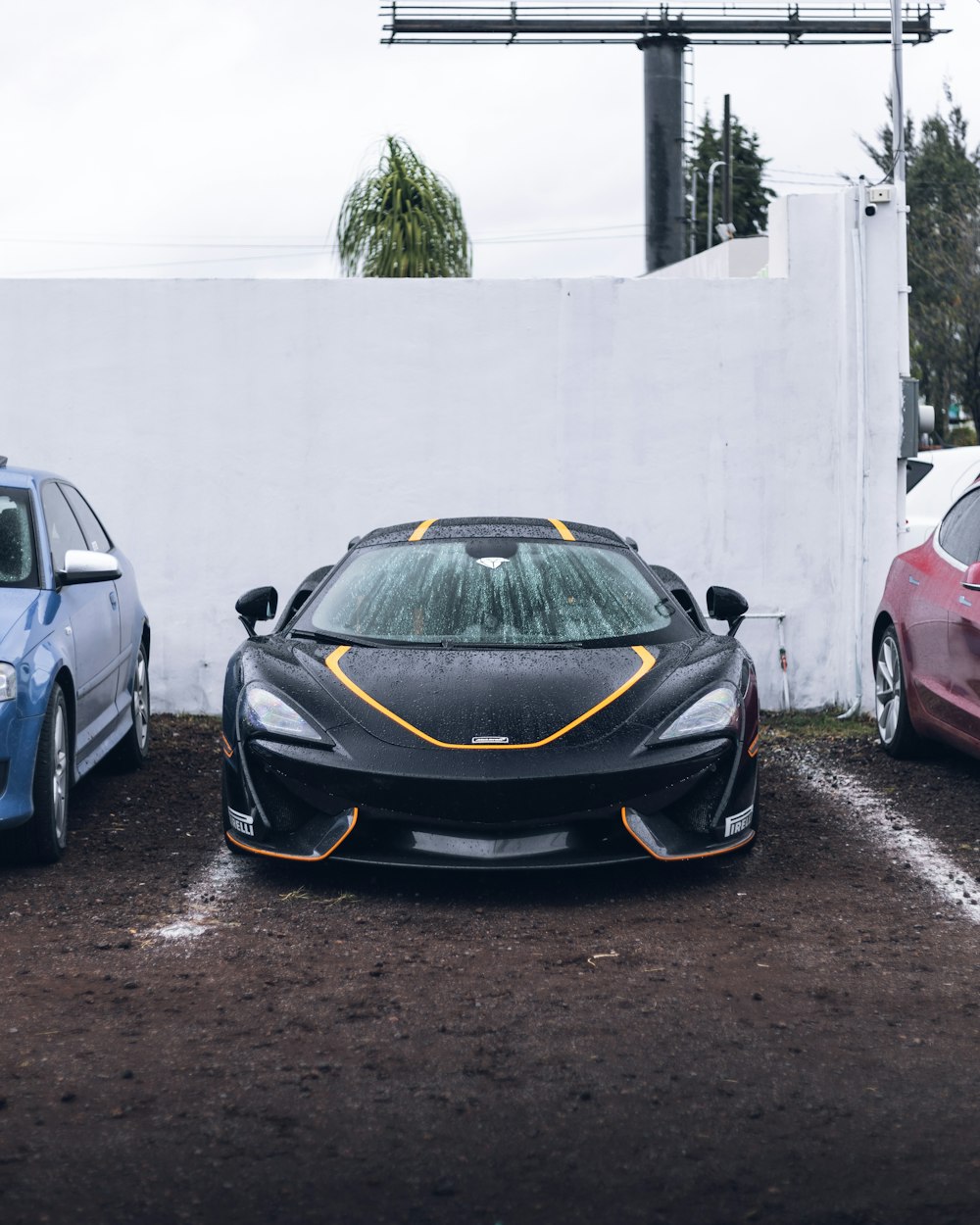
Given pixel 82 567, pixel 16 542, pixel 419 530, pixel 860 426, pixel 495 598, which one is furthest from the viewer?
pixel 860 426

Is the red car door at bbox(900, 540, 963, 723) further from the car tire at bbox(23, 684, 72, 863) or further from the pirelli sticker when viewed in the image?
the car tire at bbox(23, 684, 72, 863)

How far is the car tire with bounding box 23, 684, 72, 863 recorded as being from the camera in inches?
232

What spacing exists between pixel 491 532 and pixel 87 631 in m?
1.84

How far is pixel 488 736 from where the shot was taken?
18.1 feet

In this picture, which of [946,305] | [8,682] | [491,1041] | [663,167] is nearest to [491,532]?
[8,682]

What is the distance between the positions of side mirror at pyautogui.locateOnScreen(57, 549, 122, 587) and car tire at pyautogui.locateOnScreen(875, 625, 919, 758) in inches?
163

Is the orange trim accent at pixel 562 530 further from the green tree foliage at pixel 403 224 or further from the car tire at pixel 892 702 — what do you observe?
the green tree foliage at pixel 403 224

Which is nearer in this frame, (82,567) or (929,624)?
(82,567)

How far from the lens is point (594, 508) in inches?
397

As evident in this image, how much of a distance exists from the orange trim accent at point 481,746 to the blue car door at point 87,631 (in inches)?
47.4

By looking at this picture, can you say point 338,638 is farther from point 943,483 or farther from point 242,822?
point 943,483

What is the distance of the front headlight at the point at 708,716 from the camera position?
5.65 meters

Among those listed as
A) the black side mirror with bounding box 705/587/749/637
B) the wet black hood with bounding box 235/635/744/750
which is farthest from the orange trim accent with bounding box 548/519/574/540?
the wet black hood with bounding box 235/635/744/750

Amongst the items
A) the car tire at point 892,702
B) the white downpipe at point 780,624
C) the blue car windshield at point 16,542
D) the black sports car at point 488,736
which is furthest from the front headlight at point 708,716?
the white downpipe at point 780,624
